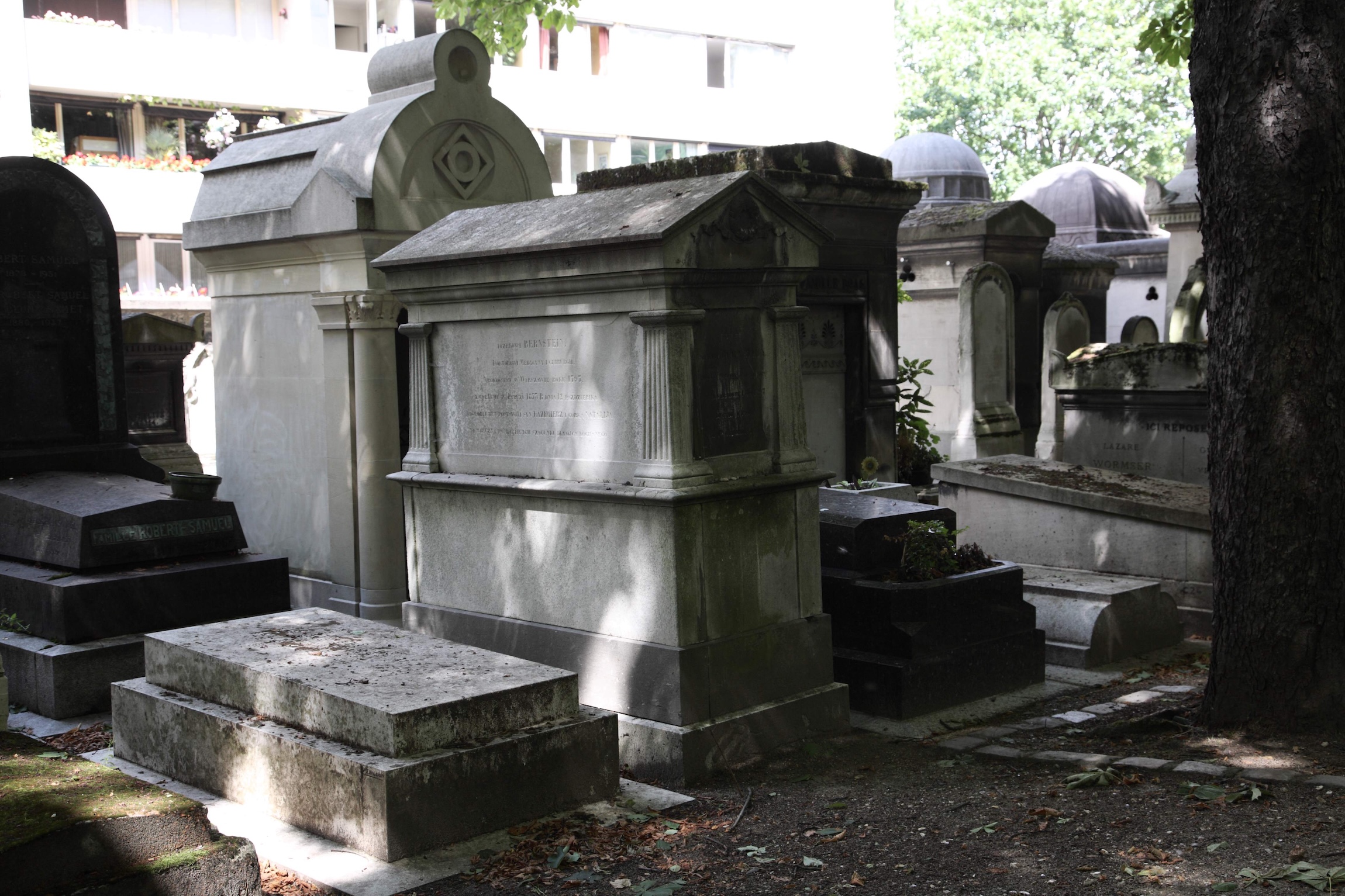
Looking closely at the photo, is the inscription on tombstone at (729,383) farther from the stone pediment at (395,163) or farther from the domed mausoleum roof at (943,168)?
the domed mausoleum roof at (943,168)

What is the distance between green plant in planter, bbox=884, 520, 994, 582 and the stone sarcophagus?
0.75 m

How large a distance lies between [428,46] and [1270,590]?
5.80 m

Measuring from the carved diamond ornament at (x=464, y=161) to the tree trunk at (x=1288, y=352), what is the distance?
14.8 ft

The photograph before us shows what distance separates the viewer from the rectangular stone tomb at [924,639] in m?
5.94

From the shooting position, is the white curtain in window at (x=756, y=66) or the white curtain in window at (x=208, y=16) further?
the white curtain in window at (x=756, y=66)

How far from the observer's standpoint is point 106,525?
20.8 ft

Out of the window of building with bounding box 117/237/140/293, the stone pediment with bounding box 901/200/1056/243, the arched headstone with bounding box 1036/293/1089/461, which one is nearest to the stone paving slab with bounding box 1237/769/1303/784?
the arched headstone with bounding box 1036/293/1089/461

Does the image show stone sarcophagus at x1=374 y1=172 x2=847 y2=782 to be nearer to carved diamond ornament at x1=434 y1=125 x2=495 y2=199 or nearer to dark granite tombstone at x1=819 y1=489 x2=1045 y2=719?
dark granite tombstone at x1=819 y1=489 x2=1045 y2=719

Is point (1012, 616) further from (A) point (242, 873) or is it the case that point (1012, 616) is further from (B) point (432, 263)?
(A) point (242, 873)

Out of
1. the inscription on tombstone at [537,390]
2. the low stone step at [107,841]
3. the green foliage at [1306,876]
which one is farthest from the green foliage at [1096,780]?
the low stone step at [107,841]

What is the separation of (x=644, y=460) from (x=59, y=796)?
2.59m

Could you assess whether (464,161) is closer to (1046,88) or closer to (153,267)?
(153,267)

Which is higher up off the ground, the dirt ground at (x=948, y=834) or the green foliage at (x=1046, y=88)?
the green foliage at (x=1046, y=88)

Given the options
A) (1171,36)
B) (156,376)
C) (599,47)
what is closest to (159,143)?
(599,47)
